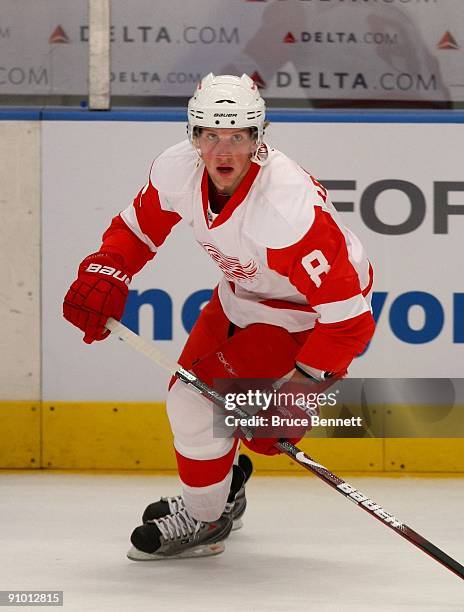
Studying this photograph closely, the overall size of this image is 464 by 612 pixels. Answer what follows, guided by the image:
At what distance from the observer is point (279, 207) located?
2.94 meters

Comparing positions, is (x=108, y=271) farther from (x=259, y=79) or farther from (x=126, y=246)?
(x=259, y=79)

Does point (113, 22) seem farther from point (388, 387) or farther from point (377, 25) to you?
point (388, 387)

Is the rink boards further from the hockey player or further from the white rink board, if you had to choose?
the hockey player

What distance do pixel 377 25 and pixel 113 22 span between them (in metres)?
0.81

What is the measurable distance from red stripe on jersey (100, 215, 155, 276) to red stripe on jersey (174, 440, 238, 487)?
1.55 ft

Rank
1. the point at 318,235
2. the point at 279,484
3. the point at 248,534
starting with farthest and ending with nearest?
the point at 279,484
the point at 248,534
the point at 318,235

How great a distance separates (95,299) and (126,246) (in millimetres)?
210

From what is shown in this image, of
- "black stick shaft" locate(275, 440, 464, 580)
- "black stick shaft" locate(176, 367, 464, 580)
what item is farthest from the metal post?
"black stick shaft" locate(275, 440, 464, 580)

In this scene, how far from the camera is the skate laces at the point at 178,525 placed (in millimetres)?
3232

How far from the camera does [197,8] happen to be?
4.17 meters

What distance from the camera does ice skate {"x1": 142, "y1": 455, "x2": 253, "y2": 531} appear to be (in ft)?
11.0

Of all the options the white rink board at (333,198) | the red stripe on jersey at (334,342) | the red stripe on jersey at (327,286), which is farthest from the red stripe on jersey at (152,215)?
the white rink board at (333,198)

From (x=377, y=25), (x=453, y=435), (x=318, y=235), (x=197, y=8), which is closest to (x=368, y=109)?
(x=377, y=25)

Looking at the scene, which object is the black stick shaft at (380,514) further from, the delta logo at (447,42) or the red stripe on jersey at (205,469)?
the delta logo at (447,42)
